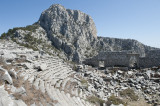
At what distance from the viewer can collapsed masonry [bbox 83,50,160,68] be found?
22484 mm

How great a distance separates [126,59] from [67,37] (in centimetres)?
5956

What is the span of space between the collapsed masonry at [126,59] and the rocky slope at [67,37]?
1498 inches

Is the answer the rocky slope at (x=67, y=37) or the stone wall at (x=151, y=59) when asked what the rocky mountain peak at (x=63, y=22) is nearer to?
the rocky slope at (x=67, y=37)

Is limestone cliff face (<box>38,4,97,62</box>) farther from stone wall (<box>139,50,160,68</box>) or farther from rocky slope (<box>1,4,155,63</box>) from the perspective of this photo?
stone wall (<box>139,50,160,68</box>)

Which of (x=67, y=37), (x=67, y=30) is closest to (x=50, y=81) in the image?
(x=67, y=37)

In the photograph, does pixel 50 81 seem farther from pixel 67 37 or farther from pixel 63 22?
pixel 63 22

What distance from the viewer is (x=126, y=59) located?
23812 millimetres

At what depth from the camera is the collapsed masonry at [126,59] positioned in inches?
885

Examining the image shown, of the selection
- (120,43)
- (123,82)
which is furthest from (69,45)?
(123,82)

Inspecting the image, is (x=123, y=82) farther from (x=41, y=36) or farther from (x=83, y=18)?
(x=83, y=18)

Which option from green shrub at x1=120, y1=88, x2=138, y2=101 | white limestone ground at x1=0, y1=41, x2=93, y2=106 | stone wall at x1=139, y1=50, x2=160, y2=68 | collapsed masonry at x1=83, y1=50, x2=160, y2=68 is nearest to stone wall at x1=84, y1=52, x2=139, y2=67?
collapsed masonry at x1=83, y1=50, x2=160, y2=68

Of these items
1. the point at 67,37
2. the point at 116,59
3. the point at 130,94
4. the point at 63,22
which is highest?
the point at 63,22

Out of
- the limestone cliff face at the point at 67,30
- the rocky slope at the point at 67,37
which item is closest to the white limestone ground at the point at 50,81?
the rocky slope at the point at 67,37

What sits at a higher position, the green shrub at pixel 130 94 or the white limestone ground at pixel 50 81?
the white limestone ground at pixel 50 81
